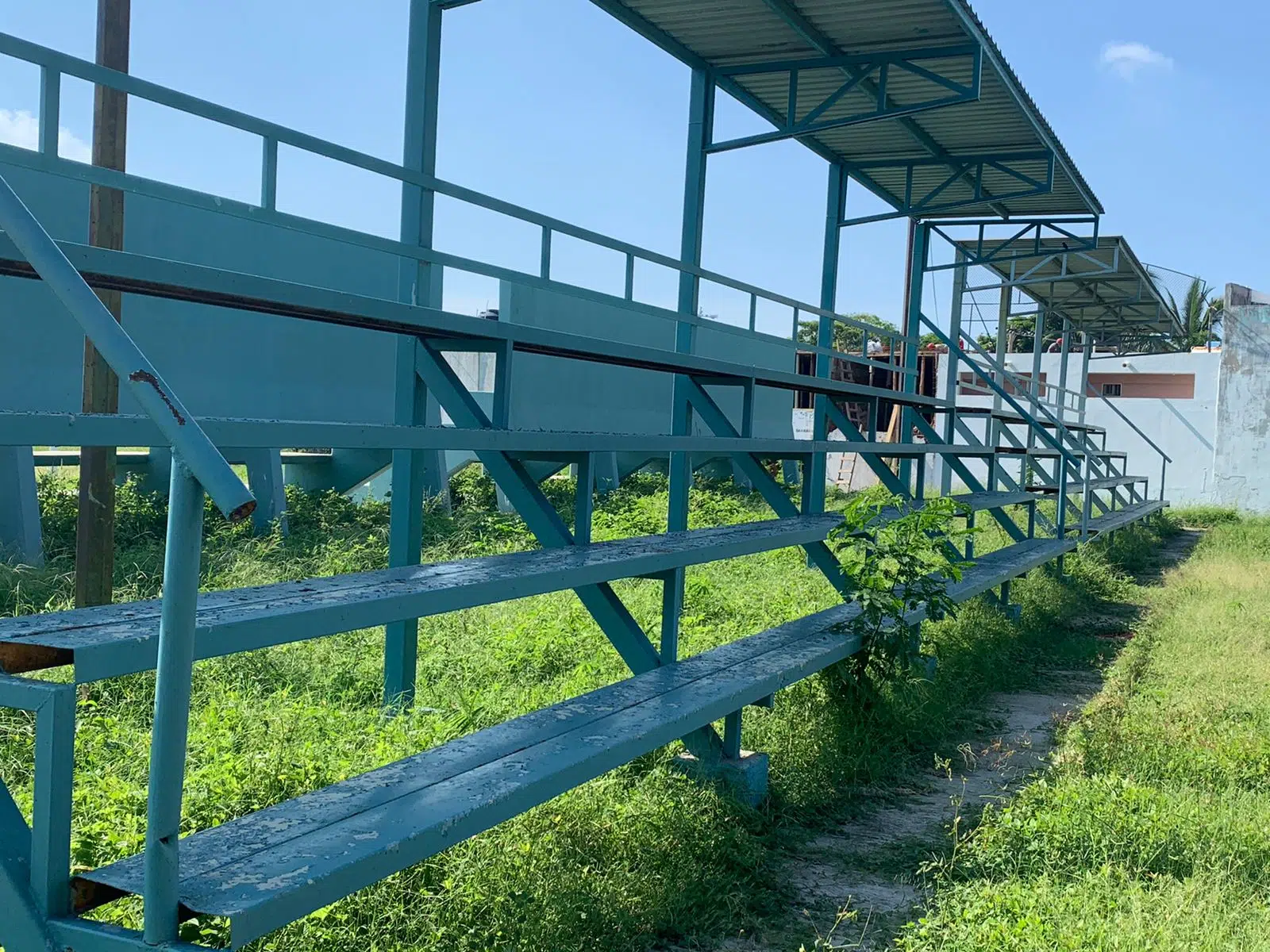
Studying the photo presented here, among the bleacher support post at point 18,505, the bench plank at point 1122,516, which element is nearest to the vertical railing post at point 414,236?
the bleacher support post at point 18,505

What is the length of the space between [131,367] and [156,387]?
5cm

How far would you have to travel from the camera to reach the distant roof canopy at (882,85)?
623cm

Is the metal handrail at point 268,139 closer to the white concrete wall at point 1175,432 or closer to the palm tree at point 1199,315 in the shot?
the white concrete wall at point 1175,432

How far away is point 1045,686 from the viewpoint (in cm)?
657

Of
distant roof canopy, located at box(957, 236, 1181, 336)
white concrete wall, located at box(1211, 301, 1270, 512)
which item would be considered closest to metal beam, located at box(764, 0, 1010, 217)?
distant roof canopy, located at box(957, 236, 1181, 336)

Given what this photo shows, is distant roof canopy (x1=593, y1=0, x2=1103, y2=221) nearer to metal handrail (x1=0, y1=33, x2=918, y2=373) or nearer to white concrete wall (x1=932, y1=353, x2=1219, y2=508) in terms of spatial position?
metal handrail (x1=0, y1=33, x2=918, y2=373)

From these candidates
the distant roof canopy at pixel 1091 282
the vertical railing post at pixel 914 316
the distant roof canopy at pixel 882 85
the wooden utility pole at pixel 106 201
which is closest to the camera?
the wooden utility pole at pixel 106 201

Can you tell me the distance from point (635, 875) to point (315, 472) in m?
9.41

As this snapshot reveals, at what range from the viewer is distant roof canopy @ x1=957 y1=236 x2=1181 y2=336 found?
40.4 feet

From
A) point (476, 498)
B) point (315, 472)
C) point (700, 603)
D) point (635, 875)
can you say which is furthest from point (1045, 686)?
point (315, 472)

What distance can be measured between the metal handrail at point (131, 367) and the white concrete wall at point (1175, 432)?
2091 cm

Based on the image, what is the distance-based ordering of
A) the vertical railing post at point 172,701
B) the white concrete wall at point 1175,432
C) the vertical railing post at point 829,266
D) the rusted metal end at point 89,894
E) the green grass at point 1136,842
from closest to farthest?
the vertical railing post at point 172,701 → the rusted metal end at point 89,894 → the green grass at point 1136,842 → the vertical railing post at point 829,266 → the white concrete wall at point 1175,432

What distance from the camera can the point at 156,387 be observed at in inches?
64.7

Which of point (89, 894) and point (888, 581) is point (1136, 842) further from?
point (89, 894)
